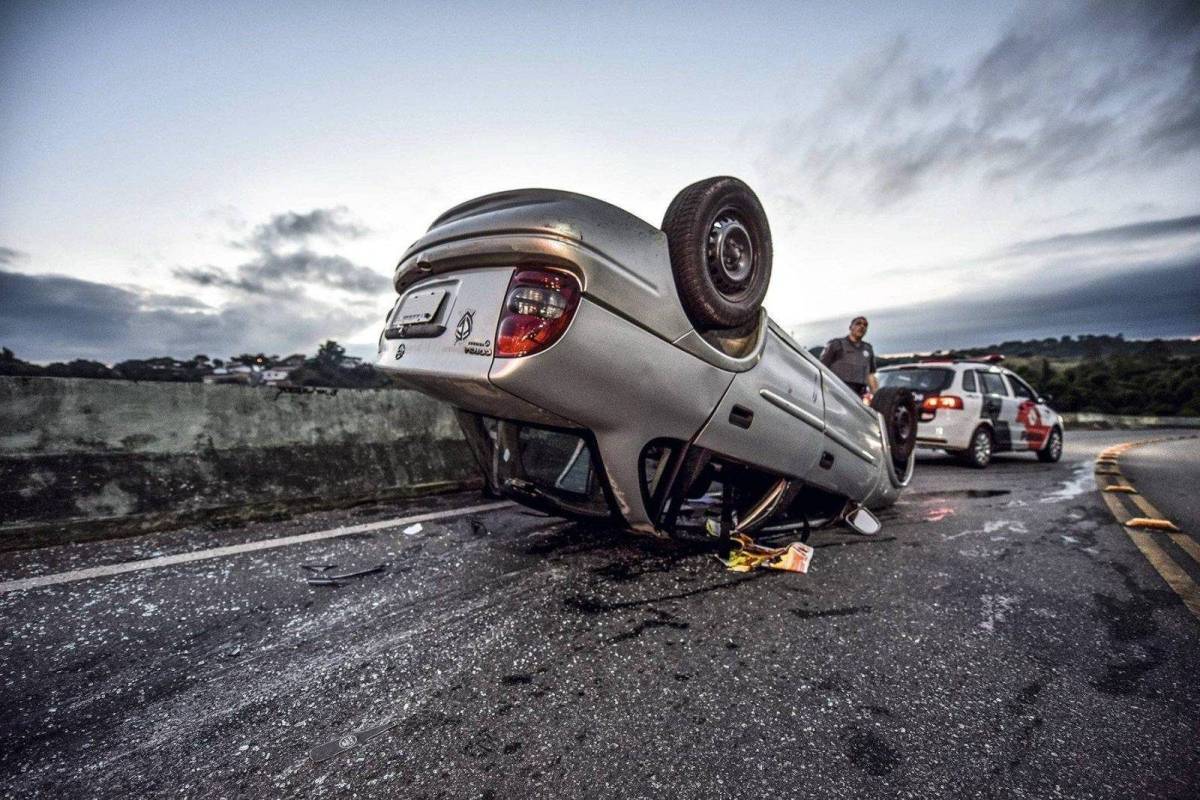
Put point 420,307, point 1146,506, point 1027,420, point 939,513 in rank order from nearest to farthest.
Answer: point 420,307, point 939,513, point 1146,506, point 1027,420

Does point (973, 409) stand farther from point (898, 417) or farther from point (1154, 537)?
point (1154, 537)

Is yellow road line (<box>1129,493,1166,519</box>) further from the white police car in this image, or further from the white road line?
the white road line

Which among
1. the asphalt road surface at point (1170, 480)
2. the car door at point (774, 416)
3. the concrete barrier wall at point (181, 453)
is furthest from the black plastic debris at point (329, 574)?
the asphalt road surface at point (1170, 480)

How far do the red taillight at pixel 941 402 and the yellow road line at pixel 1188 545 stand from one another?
12.7 feet

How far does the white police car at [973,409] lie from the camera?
6992 millimetres

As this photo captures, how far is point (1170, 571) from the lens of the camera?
8.54ft

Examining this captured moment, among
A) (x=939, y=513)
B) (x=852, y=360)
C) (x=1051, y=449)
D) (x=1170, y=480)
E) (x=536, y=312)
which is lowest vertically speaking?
(x=939, y=513)

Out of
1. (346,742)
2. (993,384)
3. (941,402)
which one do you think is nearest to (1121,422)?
(993,384)

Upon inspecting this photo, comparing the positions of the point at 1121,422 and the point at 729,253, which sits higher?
the point at 729,253

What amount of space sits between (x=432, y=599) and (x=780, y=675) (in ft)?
4.32

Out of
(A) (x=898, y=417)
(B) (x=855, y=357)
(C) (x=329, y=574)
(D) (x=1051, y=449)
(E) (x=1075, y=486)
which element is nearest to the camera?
(C) (x=329, y=574)

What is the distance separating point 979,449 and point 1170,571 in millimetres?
5023

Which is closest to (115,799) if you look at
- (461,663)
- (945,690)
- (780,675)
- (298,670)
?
(298,670)

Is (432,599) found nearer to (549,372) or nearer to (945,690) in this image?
(549,372)
